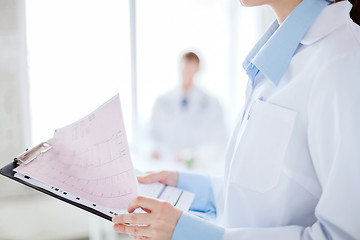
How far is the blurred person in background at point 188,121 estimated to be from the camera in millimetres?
2854

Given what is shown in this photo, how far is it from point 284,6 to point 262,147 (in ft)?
1.06

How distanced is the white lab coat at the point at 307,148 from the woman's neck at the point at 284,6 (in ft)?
0.29

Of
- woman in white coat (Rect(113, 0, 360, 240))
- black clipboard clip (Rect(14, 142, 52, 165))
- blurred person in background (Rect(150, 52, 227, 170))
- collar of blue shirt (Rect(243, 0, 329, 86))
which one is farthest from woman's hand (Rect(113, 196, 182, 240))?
blurred person in background (Rect(150, 52, 227, 170))

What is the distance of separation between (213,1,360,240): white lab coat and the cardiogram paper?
0.23 meters

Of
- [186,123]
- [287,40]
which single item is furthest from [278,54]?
[186,123]

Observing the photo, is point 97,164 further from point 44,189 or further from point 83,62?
point 83,62

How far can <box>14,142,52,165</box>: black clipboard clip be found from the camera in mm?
719

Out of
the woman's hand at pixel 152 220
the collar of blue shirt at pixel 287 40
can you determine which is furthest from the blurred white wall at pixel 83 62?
the collar of blue shirt at pixel 287 40

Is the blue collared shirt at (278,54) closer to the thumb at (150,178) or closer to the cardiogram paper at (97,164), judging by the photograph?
the cardiogram paper at (97,164)

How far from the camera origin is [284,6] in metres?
0.77

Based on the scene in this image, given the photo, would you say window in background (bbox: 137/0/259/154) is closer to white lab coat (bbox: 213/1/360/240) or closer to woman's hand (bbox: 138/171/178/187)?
woman's hand (bbox: 138/171/178/187)

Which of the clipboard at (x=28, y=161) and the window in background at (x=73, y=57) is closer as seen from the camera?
the clipboard at (x=28, y=161)

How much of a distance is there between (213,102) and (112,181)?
225cm

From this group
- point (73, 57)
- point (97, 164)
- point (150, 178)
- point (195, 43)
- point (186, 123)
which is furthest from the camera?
point (195, 43)
